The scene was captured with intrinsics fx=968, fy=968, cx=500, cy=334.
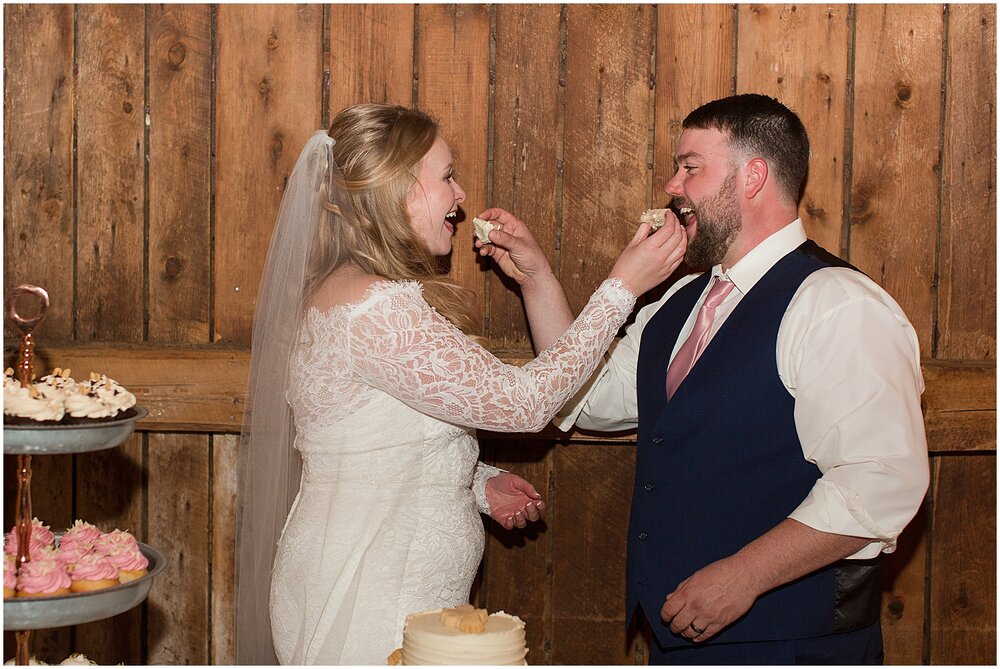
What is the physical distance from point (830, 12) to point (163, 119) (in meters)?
2.00

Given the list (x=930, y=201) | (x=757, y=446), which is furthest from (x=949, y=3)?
(x=757, y=446)

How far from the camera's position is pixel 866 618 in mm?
2135

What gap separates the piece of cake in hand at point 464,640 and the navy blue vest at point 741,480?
2.13ft

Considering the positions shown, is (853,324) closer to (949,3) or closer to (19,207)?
(949,3)

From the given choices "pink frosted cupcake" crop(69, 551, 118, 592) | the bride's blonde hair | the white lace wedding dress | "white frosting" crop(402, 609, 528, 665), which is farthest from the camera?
the bride's blonde hair

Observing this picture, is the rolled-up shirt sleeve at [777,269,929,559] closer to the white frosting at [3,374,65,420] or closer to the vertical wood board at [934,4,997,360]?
the vertical wood board at [934,4,997,360]

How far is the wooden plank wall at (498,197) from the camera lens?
2.81m

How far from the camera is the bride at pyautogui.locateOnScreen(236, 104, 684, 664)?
2.08 metres

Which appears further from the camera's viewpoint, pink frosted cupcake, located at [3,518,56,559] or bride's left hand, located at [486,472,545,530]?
bride's left hand, located at [486,472,545,530]

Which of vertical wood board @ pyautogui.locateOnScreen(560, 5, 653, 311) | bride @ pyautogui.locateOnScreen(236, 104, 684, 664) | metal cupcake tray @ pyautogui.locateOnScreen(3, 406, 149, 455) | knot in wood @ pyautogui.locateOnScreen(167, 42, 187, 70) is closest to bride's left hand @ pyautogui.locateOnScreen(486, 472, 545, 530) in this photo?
bride @ pyautogui.locateOnScreen(236, 104, 684, 664)

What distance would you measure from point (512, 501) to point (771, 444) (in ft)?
2.38

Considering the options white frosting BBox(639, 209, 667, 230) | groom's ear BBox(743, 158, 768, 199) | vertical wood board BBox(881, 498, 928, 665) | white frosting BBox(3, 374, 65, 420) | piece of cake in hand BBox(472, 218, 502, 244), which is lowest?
vertical wood board BBox(881, 498, 928, 665)

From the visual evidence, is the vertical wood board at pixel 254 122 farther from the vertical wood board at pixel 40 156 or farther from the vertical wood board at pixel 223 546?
the vertical wood board at pixel 40 156

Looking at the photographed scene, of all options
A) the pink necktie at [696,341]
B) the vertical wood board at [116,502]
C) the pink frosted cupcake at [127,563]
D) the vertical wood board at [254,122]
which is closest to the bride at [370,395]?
the pink necktie at [696,341]
